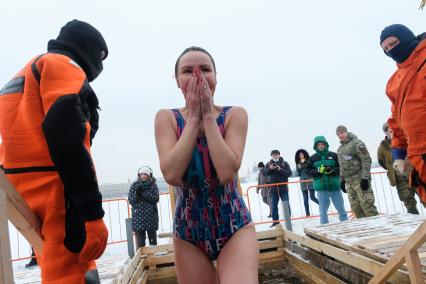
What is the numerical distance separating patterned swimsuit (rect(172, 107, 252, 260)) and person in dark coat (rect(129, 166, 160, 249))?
567cm

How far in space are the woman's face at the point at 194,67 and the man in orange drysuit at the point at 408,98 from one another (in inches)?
87.2

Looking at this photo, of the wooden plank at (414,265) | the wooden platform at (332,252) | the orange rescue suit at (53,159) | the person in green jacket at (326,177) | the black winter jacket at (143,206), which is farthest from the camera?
the person in green jacket at (326,177)


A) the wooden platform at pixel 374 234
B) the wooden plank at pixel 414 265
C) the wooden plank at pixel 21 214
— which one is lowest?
the wooden platform at pixel 374 234

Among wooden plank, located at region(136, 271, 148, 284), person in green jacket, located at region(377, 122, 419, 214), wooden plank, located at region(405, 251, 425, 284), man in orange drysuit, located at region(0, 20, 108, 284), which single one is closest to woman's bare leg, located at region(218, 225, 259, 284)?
man in orange drysuit, located at region(0, 20, 108, 284)

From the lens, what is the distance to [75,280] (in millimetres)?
1562

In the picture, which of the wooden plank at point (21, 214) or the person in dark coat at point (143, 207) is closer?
the wooden plank at point (21, 214)

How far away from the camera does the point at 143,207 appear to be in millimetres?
7180

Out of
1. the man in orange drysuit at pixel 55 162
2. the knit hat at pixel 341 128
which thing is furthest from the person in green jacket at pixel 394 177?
the man in orange drysuit at pixel 55 162

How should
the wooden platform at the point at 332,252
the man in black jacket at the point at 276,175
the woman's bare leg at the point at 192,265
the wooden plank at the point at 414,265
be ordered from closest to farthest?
the woman's bare leg at the point at 192,265
the wooden plank at the point at 414,265
the wooden platform at the point at 332,252
the man in black jacket at the point at 276,175

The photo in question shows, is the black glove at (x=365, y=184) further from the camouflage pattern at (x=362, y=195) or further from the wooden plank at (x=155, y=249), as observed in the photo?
the wooden plank at (x=155, y=249)

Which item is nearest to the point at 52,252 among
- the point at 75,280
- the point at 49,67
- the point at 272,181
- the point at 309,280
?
the point at 75,280

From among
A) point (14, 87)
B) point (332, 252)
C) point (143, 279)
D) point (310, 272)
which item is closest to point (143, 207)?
point (143, 279)

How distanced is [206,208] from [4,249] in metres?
0.89

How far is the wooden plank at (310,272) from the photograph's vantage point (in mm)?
4980
